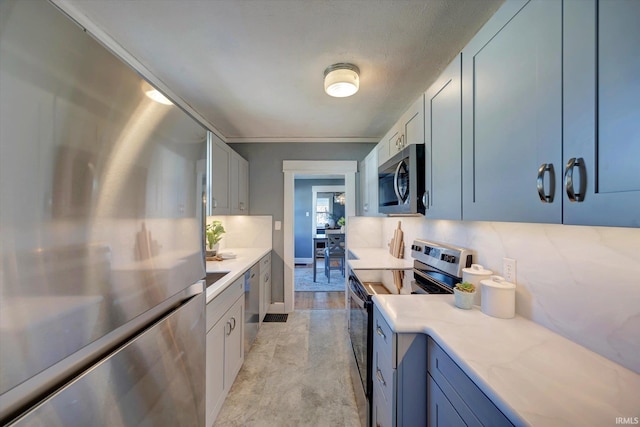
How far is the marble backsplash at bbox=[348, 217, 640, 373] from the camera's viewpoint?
0.74 m

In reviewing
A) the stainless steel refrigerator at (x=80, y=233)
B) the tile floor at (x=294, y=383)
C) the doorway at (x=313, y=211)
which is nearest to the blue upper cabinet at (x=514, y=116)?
the stainless steel refrigerator at (x=80, y=233)

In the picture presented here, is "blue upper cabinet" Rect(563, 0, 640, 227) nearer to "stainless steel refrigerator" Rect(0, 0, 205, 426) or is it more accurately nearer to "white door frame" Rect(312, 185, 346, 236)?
"stainless steel refrigerator" Rect(0, 0, 205, 426)

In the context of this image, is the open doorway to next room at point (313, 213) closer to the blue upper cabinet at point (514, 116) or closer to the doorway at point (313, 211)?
the doorway at point (313, 211)

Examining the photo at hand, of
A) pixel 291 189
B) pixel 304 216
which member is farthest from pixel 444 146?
pixel 304 216

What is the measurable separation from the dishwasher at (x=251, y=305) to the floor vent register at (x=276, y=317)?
48 cm

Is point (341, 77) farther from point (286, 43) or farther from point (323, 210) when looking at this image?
point (323, 210)

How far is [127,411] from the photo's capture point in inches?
24.0

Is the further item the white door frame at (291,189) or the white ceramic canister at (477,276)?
the white door frame at (291,189)

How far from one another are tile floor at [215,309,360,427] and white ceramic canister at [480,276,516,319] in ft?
3.90

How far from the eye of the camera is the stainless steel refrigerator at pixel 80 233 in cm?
39

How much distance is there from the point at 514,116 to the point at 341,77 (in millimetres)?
1191

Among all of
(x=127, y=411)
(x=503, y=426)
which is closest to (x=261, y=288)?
(x=127, y=411)

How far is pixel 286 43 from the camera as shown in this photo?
1.47 meters

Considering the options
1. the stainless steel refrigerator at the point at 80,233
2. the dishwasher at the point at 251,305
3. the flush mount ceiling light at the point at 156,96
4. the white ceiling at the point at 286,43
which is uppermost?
the white ceiling at the point at 286,43
